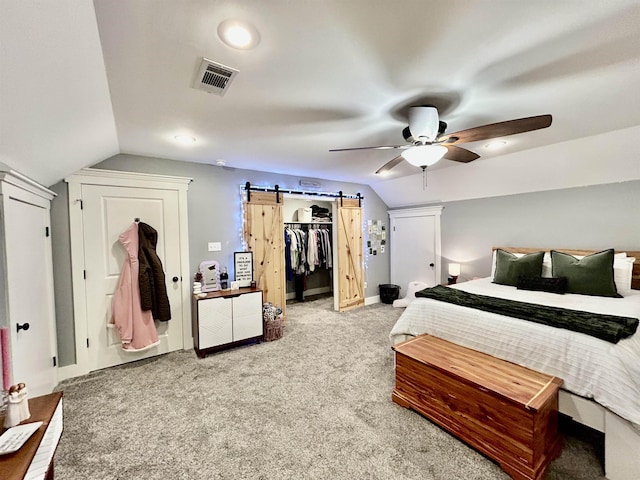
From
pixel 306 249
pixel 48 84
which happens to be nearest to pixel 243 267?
pixel 306 249

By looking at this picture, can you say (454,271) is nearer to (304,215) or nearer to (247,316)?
(304,215)

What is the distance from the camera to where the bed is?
1.49 metres

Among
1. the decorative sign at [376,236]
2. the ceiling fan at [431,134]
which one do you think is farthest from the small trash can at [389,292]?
the ceiling fan at [431,134]

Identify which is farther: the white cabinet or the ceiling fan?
the white cabinet

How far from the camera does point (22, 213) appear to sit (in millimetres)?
2051

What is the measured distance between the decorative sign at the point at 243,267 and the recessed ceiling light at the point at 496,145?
10.8 ft

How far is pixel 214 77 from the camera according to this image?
166cm

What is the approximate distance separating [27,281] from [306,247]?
403 centimetres

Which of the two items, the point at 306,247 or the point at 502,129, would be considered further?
the point at 306,247

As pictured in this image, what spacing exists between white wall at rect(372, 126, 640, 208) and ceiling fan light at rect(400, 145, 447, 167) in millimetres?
1929

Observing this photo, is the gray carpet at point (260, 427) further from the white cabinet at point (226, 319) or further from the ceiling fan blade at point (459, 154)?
the ceiling fan blade at point (459, 154)

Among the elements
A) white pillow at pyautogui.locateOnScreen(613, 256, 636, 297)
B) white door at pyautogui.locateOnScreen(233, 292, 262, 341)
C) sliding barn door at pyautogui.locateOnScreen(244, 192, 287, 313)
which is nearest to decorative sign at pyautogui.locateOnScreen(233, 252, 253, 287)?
sliding barn door at pyautogui.locateOnScreen(244, 192, 287, 313)

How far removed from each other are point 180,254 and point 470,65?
3.48 metres

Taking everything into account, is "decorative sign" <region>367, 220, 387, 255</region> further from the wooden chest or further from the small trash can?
the wooden chest
